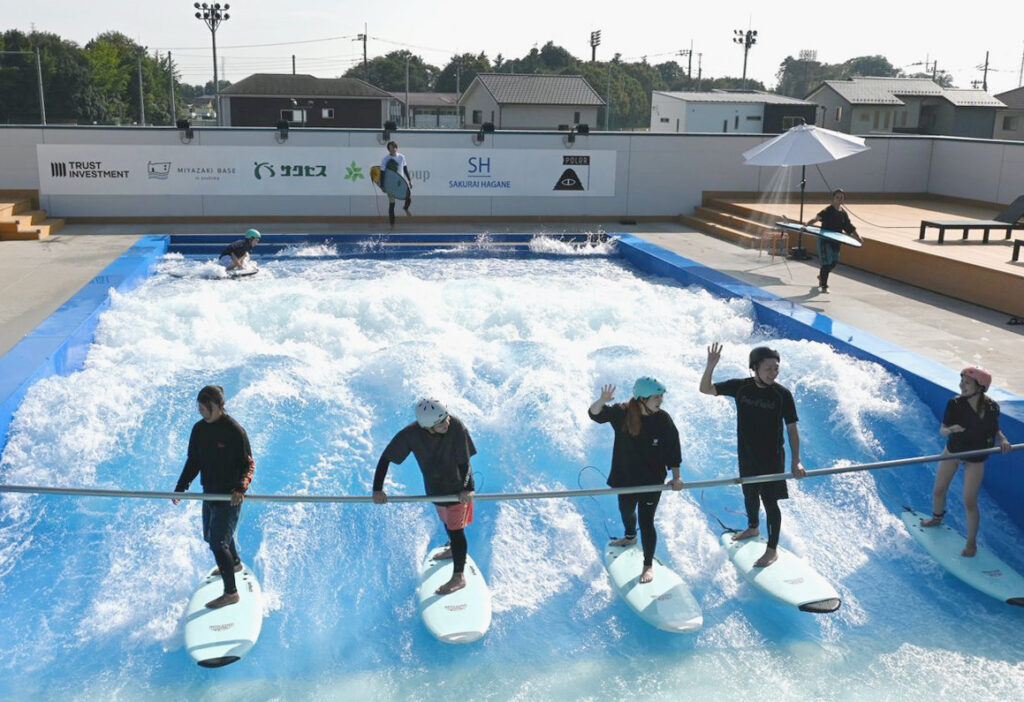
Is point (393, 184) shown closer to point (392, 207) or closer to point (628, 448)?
point (392, 207)

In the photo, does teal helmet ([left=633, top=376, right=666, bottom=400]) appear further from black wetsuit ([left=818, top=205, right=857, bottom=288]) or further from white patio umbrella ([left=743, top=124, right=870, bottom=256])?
white patio umbrella ([left=743, top=124, right=870, bottom=256])

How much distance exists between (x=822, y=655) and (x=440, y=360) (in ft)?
16.9

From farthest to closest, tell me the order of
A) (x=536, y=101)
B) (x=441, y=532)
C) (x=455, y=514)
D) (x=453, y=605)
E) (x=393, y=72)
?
(x=393, y=72) < (x=536, y=101) < (x=441, y=532) < (x=453, y=605) < (x=455, y=514)

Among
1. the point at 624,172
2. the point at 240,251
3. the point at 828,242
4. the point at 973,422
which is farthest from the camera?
the point at 624,172

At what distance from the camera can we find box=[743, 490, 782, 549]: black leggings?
576 centimetres

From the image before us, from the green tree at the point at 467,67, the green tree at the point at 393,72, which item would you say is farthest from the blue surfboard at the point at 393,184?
the green tree at the point at 393,72

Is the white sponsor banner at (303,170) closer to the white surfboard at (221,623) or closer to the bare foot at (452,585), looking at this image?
the white surfboard at (221,623)

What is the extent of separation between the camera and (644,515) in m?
5.56

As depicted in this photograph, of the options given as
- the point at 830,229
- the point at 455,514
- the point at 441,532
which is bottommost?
the point at 441,532

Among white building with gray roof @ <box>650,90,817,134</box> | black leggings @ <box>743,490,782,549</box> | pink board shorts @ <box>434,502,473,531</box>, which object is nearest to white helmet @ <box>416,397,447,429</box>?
pink board shorts @ <box>434,502,473,531</box>

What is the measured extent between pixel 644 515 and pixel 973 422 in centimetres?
226

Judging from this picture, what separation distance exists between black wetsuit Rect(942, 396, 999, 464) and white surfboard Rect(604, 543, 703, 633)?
2.07 meters

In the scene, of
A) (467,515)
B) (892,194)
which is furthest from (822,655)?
(892,194)

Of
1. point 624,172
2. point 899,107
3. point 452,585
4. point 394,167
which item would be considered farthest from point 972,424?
point 899,107
